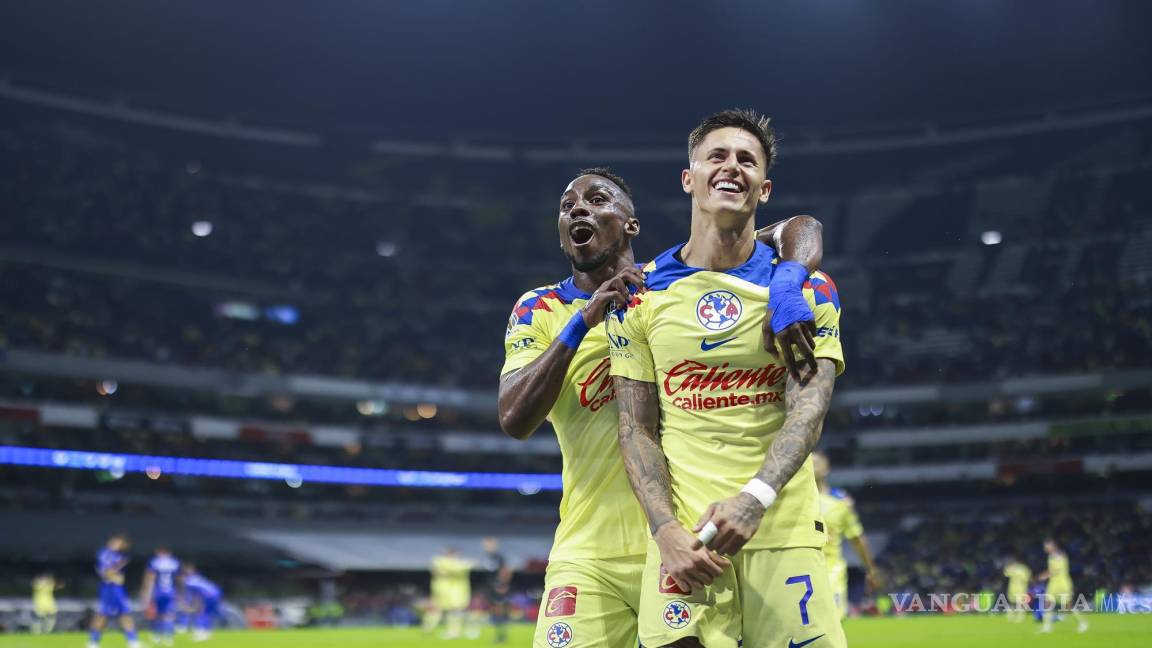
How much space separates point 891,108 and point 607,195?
56702mm

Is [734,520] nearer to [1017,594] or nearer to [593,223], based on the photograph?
[593,223]

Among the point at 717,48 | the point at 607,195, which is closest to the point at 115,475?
the point at 717,48

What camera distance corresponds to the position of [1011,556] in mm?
42344

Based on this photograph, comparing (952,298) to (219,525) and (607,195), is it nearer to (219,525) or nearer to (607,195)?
(219,525)

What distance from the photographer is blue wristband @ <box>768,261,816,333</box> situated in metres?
3.43

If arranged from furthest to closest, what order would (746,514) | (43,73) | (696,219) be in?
(43,73), (696,219), (746,514)

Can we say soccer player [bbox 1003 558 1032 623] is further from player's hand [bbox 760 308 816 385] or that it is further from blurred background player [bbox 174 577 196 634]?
player's hand [bbox 760 308 816 385]

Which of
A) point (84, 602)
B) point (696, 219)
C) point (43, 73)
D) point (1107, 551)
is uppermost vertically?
A: point (43, 73)

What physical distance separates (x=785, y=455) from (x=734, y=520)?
297mm

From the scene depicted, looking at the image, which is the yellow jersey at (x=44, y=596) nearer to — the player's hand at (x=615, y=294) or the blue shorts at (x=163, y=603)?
the blue shorts at (x=163, y=603)

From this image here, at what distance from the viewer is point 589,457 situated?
15.9ft

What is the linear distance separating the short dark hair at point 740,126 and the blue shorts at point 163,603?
75.4ft

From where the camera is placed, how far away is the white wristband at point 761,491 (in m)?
3.42

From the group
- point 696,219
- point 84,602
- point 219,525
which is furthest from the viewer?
point 219,525
